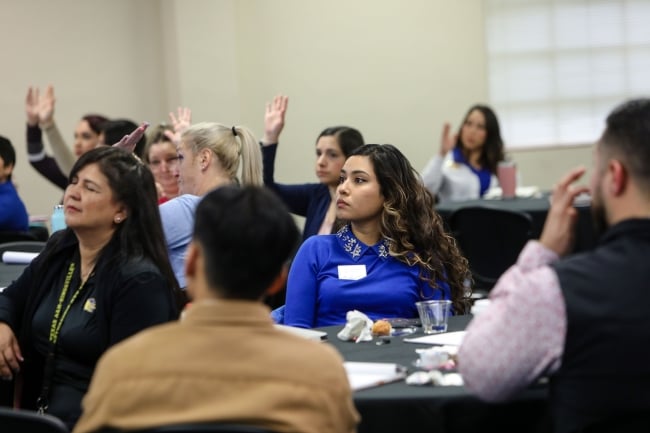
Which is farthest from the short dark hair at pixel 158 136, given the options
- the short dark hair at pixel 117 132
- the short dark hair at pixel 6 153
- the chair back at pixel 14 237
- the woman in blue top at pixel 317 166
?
the short dark hair at pixel 6 153

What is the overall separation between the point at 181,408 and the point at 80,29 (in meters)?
6.90

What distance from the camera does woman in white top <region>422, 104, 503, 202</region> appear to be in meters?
7.36

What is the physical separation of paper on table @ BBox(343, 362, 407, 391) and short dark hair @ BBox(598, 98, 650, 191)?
69 centimetres

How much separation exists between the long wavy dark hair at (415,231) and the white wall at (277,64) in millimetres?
4417

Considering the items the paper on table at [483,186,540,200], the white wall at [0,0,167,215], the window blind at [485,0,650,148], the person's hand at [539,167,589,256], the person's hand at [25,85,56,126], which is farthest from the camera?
the window blind at [485,0,650,148]

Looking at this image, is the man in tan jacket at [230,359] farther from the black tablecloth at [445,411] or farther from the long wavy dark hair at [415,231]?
the long wavy dark hair at [415,231]

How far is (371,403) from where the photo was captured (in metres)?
2.19

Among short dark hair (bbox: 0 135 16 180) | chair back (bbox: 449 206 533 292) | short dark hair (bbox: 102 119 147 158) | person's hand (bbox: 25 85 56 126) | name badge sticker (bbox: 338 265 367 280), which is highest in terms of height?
person's hand (bbox: 25 85 56 126)

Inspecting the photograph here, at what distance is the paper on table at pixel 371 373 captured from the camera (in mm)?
2297

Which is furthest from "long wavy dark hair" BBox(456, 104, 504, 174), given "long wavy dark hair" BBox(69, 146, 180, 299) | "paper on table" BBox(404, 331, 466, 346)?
"long wavy dark hair" BBox(69, 146, 180, 299)

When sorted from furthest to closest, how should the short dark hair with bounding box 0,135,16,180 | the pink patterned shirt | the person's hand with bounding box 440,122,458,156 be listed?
the person's hand with bounding box 440,122,458,156 → the short dark hair with bounding box 0,135,16,180 → the pink patterned shirt

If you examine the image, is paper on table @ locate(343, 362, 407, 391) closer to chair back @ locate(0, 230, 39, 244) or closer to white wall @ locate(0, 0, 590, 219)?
chair back @ locate(0, 230, 39, 244)

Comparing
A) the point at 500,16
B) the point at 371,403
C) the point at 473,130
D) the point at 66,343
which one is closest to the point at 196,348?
the point at 371,403

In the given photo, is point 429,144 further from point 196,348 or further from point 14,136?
point 196,348
